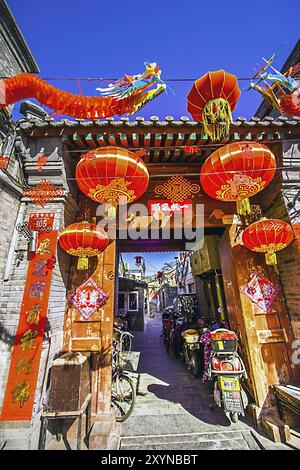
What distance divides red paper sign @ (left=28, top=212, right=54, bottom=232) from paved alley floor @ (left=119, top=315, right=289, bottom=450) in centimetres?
439

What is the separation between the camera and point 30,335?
3.42m

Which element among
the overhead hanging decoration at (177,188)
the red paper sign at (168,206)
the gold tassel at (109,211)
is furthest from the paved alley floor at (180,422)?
the overhead hanging decoration at (177,188)

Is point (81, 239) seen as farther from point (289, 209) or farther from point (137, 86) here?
point (289, 209)

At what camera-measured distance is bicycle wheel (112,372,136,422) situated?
421 centimetres

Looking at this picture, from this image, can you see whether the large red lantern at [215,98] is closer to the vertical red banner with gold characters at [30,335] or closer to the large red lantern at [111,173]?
the large red lantern at [111,173]

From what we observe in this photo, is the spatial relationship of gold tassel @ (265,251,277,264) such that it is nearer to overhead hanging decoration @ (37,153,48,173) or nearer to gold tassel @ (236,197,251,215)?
gold tassel @ (236,197,251,215)

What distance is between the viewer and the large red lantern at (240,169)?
3.10m

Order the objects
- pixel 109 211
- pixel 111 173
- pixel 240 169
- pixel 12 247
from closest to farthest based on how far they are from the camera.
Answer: pixel 111 173 → pixel 240 169 → pixel 109 211 → pixel 12 247

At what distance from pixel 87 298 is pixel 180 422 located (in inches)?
128

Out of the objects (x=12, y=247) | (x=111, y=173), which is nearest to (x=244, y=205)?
(x=111, y=173)

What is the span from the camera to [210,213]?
206 inches

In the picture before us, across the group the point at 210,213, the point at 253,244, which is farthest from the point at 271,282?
the point at 210,213

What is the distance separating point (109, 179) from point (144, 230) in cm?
218

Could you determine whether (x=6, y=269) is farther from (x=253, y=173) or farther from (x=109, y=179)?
(x=253, y=173)
